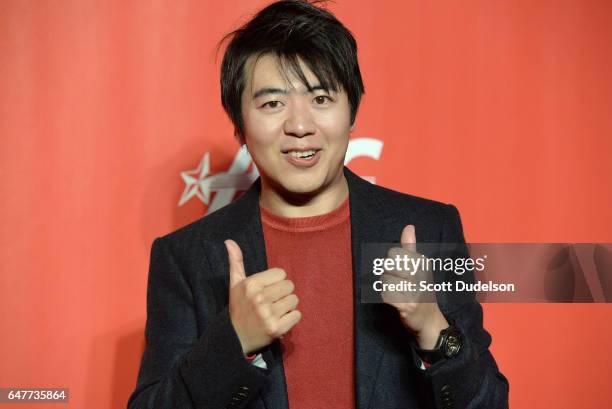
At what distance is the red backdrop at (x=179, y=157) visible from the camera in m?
1.69

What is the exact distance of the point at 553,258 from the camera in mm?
1650

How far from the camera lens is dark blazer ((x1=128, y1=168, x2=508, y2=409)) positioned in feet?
3.42

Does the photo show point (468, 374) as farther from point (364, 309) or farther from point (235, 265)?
point (235, 265)

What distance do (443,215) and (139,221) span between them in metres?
0.76

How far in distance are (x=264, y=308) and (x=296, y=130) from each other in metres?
0.33

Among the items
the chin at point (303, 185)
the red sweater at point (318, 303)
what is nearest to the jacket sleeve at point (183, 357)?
the red sweater at point (318, 303)

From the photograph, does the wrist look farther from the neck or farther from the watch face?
the neck

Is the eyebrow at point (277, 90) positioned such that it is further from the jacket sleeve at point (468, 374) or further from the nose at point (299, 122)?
the jacket sleeve at point (468, 374)

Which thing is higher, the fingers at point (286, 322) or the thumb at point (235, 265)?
the thumb at point (235, 265)

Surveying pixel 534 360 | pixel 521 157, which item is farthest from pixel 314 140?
pixel 534 360

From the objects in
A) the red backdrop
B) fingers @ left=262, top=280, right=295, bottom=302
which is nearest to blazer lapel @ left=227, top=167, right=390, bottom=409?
fingers @ left=262, top=280, right=295, bottom=302

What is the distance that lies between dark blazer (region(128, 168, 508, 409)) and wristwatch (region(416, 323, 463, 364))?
0.04 feet

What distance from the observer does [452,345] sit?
104 centimetres

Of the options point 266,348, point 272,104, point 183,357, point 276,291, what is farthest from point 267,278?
point 272,104
